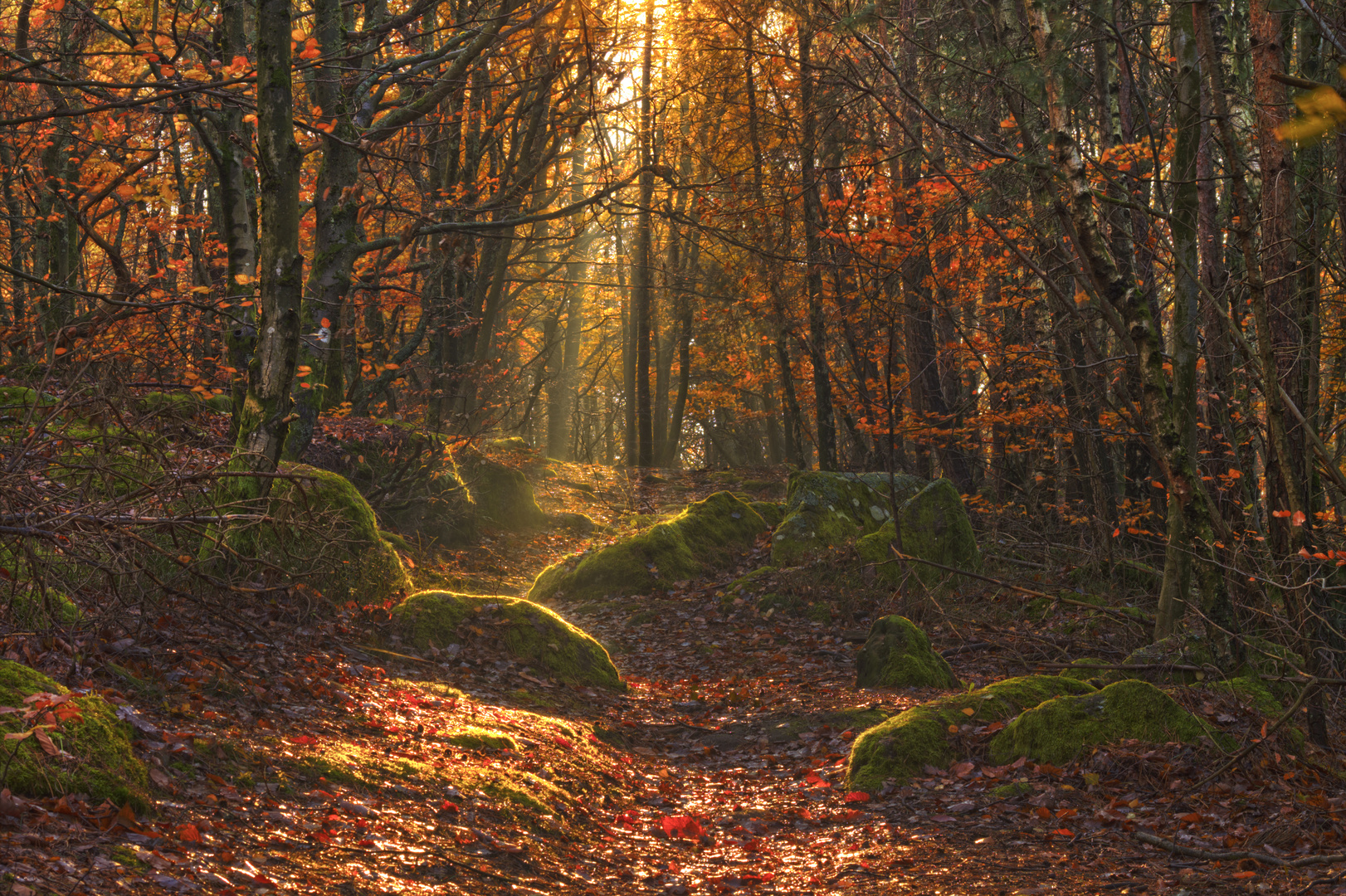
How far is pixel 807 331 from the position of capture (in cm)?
1808

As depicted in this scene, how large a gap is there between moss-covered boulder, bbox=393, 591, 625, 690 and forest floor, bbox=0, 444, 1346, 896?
0.21 metres

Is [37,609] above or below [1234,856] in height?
above

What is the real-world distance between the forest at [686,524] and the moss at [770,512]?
93 millimetres

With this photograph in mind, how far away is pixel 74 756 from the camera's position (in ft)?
11.4

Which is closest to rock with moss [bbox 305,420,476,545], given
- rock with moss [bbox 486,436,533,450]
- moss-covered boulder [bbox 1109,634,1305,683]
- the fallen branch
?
rock with moss [bbox 486,436,533,450]

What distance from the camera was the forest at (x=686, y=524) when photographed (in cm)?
443

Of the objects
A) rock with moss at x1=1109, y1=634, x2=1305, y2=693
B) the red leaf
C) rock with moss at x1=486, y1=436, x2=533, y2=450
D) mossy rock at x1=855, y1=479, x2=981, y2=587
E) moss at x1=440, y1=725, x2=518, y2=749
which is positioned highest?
rock with moss at x1=486, y1=436, x2=533, y2=450

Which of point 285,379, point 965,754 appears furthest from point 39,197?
point 965,754

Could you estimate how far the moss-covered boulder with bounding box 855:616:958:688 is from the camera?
28.4 ft

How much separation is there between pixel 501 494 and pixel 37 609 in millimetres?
11579

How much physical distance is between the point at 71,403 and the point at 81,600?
1.16 m

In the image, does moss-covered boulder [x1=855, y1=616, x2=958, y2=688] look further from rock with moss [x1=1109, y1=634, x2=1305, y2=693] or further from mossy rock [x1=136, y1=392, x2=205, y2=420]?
mossy rock [x1=136, y1=392, x2=205, y2=420]

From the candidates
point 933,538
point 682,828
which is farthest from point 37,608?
point 933,538

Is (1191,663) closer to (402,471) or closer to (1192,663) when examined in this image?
(1192,663)
